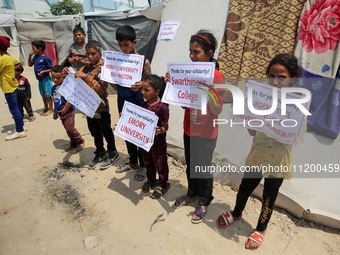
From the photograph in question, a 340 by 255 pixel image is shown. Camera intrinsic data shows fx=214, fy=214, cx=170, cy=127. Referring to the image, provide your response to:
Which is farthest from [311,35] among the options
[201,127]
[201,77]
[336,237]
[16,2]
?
[16,2]

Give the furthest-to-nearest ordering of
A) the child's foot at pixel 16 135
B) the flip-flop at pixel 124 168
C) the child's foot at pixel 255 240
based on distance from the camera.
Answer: the child's foot at pixel 16 135, the flip-flop at pixel 124 168, the child's foot at pixel 255 240

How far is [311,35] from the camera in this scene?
257 centimetres

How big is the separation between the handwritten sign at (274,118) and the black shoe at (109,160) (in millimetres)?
2259

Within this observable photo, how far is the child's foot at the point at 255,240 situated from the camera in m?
2.09

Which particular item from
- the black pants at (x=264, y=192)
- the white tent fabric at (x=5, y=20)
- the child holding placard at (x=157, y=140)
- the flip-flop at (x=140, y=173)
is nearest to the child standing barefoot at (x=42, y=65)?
the flip-flop at (x=140, y=173)

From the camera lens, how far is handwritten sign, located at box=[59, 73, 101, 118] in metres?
2.84

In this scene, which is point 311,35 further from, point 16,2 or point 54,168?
point 16,2

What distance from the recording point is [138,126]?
2.35 metres

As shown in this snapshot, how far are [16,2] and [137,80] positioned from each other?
44461 millimetres

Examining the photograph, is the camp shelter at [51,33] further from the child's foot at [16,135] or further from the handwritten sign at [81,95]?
the handwritten sign at [81,95]

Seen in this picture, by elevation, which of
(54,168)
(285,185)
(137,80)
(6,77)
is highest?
(137,80)

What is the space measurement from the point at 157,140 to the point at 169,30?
8.23 feet

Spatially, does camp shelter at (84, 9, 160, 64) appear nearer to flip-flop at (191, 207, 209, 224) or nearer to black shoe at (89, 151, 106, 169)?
black shoe at (89, 151, 106, 169)

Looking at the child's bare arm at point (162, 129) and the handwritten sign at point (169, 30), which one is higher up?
the handwritten sign at point (169, 30)
